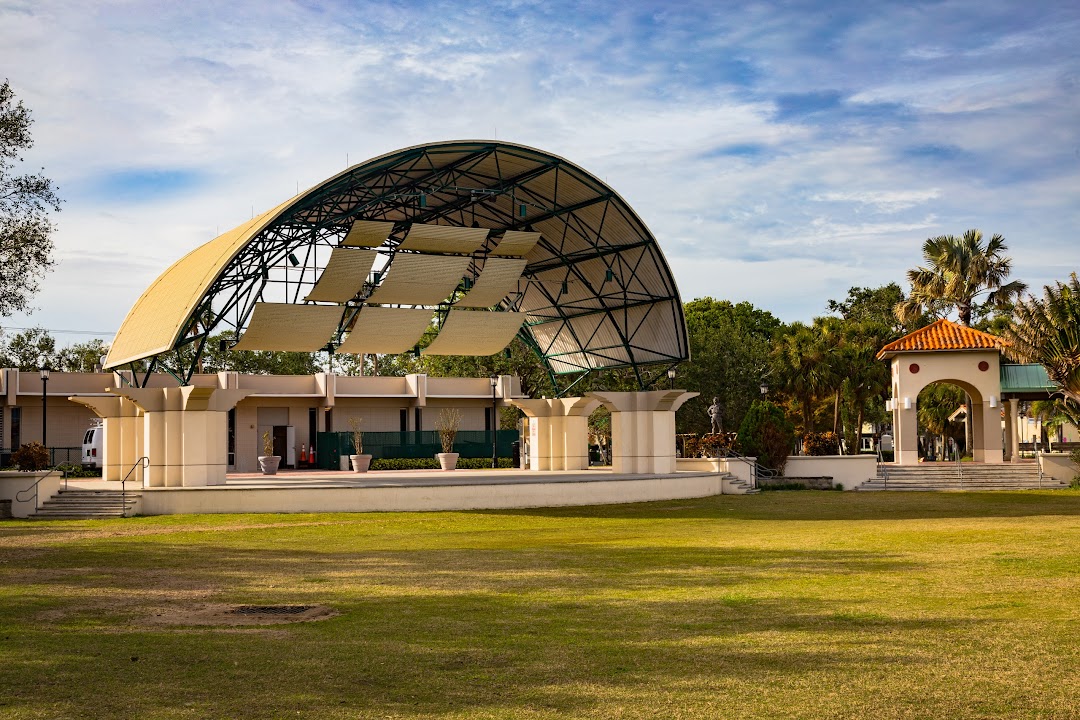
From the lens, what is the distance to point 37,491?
27984mm

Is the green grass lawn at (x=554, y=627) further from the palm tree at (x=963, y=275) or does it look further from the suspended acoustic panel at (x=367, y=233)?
the palm tree at (x=963, y=275)

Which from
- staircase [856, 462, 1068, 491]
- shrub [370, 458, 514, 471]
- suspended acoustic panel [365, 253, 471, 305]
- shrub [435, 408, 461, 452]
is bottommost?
staircase [856, 462, 1068, 491]

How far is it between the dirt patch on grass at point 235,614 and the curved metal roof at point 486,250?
17.1 m

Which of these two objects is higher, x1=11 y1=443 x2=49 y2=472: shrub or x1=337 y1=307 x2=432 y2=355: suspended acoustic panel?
x1=337 y1=307 x2=432 y2=355: suspended acoustic panel

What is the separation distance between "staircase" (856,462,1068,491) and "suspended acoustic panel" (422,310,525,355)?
47.9ft

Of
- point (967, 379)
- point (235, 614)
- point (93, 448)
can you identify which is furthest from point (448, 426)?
point (235, 614)

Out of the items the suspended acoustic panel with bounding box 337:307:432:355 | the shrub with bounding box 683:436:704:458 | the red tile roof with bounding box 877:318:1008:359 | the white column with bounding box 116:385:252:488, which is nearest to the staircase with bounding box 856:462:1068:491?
the red tile roof with bounding box 877:318:1008:359

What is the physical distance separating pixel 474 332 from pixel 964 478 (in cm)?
1956

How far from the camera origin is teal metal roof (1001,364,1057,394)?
43125 millimetres

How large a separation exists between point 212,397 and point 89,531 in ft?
21.1

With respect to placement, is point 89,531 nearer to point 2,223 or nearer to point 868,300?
point 2,223

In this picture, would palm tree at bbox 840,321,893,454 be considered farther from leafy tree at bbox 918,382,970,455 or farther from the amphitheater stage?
the amphitheater stage

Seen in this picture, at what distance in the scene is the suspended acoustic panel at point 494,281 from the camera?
35.6 m

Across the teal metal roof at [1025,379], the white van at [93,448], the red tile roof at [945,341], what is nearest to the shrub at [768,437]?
the red tile roof at [945,341]
